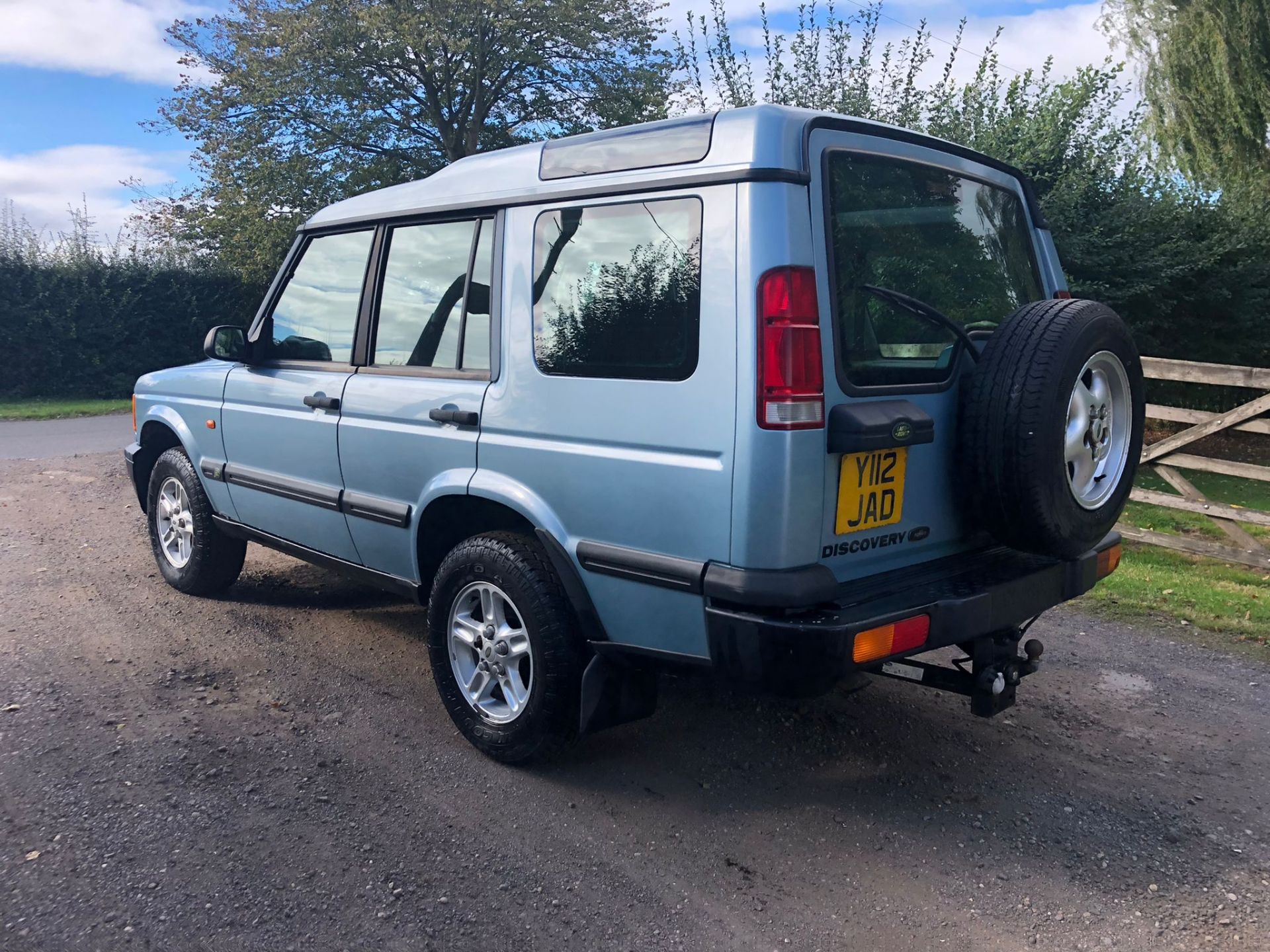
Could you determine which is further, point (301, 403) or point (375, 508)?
point (301, 403)

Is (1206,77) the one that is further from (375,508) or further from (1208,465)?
(375,508)

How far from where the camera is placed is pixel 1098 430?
3.33m

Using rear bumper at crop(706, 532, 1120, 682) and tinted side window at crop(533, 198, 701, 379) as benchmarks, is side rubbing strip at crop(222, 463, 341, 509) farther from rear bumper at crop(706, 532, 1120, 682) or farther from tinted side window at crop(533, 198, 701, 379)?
rear bumper at crop(706, 532, 1120, 682)

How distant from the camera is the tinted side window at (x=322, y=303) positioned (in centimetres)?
434

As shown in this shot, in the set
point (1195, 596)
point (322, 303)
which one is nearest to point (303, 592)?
point (322, 303)

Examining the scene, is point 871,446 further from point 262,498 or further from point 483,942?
point 262,498

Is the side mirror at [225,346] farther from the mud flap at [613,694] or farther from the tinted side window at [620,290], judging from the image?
the mud flap at [613,694]

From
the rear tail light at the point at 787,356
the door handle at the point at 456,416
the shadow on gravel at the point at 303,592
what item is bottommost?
the shadow on gravel at the point at 303,592

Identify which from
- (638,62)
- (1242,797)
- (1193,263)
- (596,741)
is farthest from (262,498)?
(638,62)

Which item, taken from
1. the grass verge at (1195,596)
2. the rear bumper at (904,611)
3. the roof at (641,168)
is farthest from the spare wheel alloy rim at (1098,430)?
the grass verge at (1195,596)

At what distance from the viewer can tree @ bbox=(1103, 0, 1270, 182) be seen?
15.3 metres

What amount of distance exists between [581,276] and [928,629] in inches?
61.7

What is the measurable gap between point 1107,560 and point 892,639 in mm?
1258

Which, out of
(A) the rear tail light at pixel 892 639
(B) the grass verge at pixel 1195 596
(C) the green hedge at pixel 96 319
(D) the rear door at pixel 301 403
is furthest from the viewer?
(C) the green hedge at pixel 96 319
